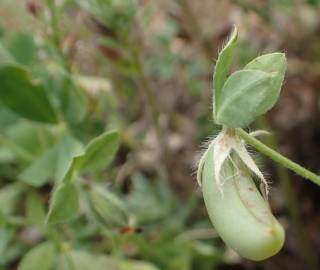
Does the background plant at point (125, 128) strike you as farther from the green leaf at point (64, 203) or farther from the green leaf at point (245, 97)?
the green leaf at point (245, 97)

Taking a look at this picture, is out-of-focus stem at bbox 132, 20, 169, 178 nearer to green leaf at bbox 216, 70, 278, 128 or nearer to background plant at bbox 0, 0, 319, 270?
background plant at bbox 0, 0, 319, 270

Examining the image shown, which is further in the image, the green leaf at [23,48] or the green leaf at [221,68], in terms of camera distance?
the green leaf at [23,48]

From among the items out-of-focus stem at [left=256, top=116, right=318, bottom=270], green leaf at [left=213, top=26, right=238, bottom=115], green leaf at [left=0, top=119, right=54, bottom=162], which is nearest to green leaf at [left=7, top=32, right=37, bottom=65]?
green leaf at [left=0, top=119, right=54, bottom=162]

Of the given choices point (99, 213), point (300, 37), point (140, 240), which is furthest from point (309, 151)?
point (99, 213)

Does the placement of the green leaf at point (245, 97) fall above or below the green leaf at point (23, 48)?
above

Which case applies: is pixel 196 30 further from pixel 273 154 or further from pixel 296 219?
pixel 273 154

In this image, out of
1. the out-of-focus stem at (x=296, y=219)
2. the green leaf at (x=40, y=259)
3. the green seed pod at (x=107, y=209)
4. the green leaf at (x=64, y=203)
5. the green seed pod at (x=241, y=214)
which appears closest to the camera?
the green seed pod at (x=241, y=214)

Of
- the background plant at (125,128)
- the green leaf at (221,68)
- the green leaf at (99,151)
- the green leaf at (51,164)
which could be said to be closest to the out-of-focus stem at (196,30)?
the background plant at (125,128)

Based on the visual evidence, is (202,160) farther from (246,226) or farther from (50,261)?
(50,261)

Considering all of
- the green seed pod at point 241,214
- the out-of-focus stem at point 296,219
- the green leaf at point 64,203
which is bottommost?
the out-of-focus stem at point 296,219
